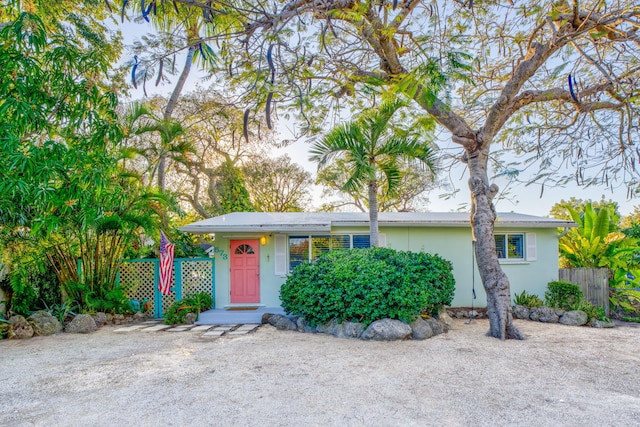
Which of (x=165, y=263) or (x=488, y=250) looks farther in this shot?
(x=165, y=263)

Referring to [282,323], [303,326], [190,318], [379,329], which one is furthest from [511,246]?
[190,318]

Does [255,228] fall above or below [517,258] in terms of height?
above

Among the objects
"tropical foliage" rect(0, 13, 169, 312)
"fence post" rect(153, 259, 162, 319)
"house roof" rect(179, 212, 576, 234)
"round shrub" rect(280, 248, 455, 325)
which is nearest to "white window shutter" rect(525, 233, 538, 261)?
"house roof" rect(179, 212, 576, 234)

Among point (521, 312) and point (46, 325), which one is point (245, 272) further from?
point (521, 312)

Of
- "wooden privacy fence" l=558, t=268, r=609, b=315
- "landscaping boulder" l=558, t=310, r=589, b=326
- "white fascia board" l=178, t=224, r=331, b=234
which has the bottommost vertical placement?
"landscaping boulder" l=558, t=310, r=589, b=326

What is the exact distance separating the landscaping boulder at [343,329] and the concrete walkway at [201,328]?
69.6 inches

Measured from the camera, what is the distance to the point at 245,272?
1114cm

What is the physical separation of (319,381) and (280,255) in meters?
6.36

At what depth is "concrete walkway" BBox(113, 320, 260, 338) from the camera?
818 cm

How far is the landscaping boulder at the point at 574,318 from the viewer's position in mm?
8883

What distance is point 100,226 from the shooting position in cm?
902

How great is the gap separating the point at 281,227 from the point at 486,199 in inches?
206

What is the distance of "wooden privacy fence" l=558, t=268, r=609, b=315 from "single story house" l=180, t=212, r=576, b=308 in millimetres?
780

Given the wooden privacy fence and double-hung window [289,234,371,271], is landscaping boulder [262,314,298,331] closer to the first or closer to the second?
double-hung window [289,234,371,271]
